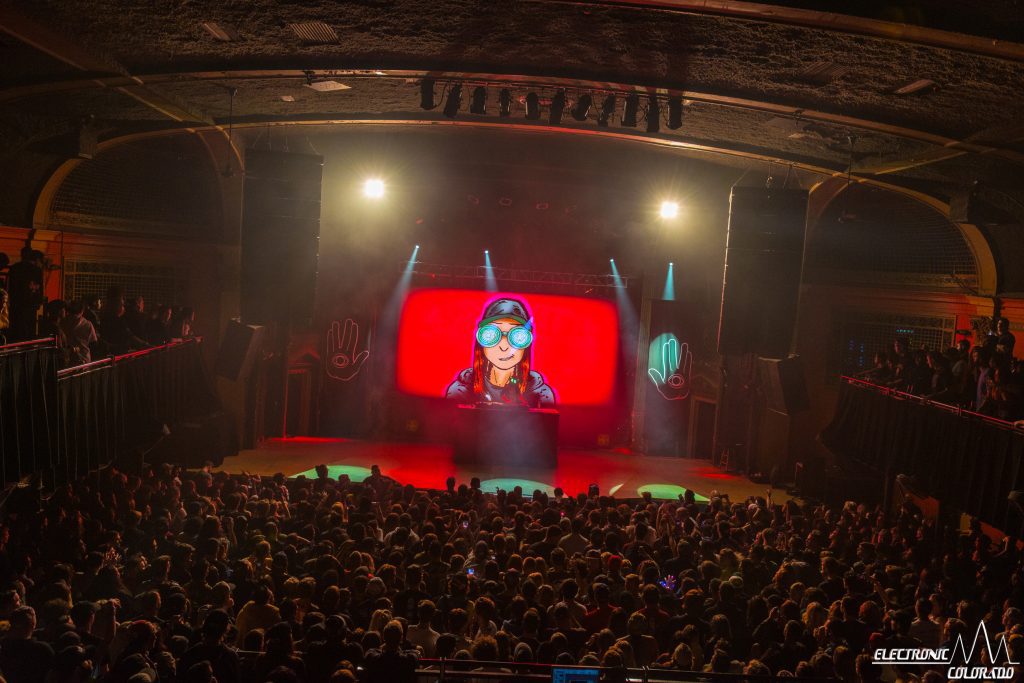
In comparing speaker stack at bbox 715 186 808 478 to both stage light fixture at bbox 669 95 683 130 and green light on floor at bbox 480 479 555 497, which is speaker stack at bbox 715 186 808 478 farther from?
green light on floor at bbox 480 479 555 497

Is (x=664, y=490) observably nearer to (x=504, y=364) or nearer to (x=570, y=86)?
(x=504, y=364)

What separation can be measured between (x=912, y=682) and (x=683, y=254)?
1527 centimetres

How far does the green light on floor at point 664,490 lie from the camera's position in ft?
50.9

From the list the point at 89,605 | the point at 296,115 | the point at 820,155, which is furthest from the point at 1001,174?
the point at 89,605

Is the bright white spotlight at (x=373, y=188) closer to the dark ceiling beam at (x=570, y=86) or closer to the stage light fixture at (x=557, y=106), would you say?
the dark ceiling beam at (x=570, y=86)

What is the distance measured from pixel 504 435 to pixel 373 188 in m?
6.57

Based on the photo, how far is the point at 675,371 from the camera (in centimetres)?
2020

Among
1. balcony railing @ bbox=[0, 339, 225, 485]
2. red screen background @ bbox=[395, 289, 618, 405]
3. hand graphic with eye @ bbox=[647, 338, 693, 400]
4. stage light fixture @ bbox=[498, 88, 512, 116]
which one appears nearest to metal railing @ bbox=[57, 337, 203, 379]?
balcony railing @ bbox=[0, 339, 225, 485]

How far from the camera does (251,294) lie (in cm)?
1417

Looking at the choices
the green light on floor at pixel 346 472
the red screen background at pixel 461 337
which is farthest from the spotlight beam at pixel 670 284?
the green light on floor at pixel 346 472

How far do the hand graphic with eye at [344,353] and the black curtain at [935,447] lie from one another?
10.4 m

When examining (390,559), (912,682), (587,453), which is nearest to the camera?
(912,682)

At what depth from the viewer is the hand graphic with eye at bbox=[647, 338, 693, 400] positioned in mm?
20125

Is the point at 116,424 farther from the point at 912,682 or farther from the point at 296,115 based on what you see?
the point at 912,682
